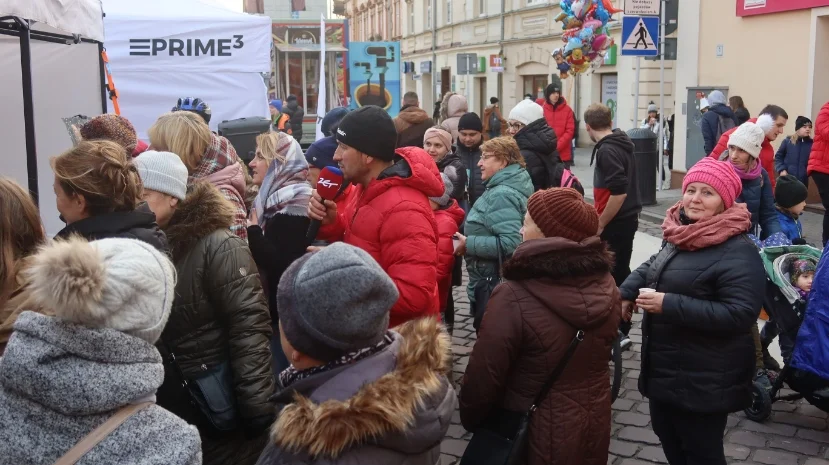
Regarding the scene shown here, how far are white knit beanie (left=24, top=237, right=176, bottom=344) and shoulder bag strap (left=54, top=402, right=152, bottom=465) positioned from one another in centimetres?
17

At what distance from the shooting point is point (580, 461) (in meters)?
2.86

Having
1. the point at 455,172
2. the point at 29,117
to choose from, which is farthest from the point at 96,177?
the point at 455,172

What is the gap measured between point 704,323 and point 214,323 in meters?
1.88

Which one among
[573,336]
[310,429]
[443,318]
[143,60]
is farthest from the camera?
[143,60]

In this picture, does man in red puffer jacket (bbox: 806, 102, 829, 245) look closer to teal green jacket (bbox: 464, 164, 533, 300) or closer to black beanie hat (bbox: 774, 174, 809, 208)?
black beanie hat (bbox: 774, 174, 809, 208)

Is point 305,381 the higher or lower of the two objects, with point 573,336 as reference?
higher

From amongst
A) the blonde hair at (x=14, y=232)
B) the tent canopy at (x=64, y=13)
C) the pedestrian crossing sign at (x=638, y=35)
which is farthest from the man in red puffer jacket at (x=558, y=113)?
the blonde hair at (x=14, y=232)

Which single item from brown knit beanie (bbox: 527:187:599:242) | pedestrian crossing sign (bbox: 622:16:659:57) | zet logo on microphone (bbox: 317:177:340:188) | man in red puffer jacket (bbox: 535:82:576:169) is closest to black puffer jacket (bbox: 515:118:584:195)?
zet logo on microphone (bbox: 317:177:340:188)

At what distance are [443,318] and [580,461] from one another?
307 centimetres

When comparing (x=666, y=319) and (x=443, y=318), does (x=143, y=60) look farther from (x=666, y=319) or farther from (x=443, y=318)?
(x=666, y=319)

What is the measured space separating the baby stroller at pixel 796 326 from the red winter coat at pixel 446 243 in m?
1.80

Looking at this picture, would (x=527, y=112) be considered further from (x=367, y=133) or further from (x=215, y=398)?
(x=215, y=398)

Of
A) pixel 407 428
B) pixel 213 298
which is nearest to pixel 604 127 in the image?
pixel 213 298

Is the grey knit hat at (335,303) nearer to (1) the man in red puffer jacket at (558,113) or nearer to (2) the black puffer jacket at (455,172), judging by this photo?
(2) the black puffer jacket at (455,172)
